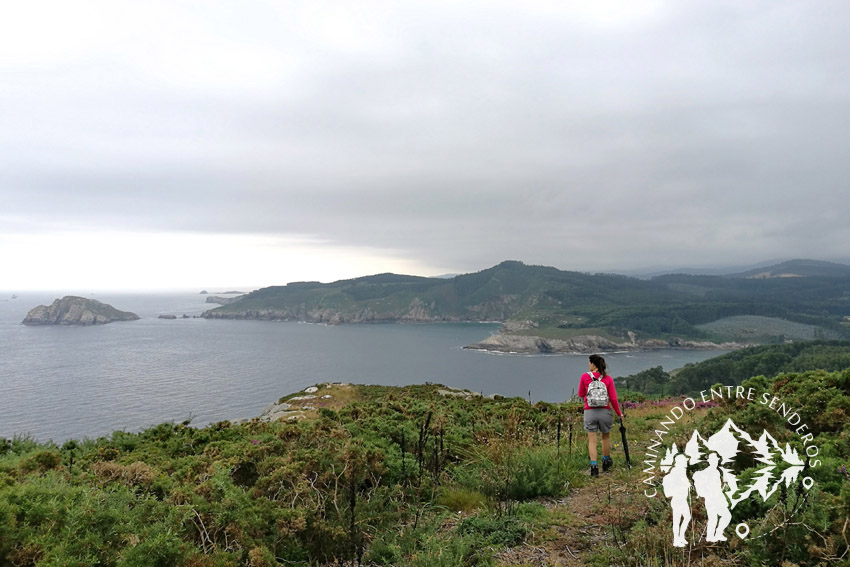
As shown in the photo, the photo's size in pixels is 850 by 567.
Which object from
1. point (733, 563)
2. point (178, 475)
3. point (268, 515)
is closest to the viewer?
point (733, 563)

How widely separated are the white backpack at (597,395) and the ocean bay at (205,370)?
2316 inches

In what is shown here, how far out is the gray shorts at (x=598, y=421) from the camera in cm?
823

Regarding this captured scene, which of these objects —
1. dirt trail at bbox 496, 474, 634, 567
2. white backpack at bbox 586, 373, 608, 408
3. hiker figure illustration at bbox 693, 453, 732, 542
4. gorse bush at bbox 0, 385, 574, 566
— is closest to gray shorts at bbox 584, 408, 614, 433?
white backpack at bbox 586, 373, 608, 408

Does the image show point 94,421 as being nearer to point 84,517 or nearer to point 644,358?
point 84,517

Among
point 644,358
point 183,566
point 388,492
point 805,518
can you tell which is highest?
point 805,518

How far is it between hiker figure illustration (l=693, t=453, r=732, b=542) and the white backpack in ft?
8.54

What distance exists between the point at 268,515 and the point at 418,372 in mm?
113392

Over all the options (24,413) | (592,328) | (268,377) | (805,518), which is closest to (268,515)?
(805,518)

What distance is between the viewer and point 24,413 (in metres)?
66.1

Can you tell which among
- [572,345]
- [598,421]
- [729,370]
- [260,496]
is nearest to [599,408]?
[598,421]

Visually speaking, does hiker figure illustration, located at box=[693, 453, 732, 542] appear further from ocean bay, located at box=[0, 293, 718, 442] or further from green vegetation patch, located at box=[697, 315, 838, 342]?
Answer: green vegetation patch, located at box=[697, 315, 838, 342]

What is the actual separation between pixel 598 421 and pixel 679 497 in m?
3.37

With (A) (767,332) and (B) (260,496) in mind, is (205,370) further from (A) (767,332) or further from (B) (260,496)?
(A) (767,332)

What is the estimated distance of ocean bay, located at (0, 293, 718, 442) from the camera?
67750 millimetres
